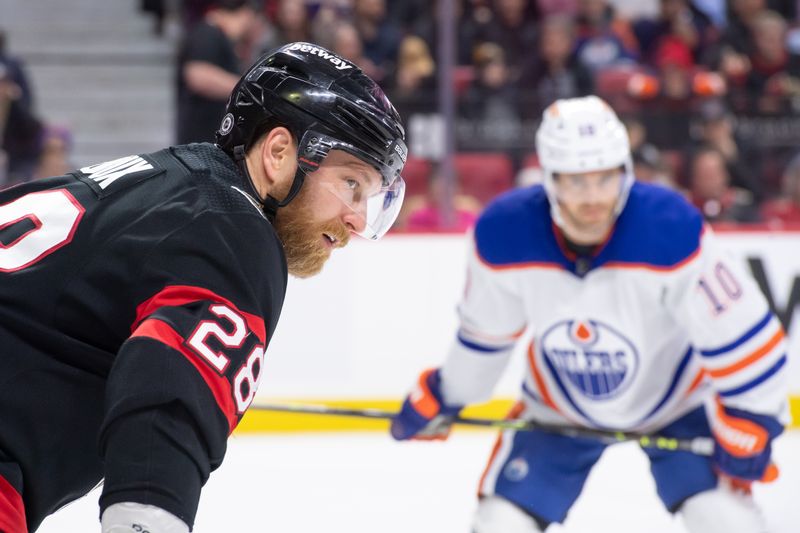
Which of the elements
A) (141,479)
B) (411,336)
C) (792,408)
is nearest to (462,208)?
(411,336)

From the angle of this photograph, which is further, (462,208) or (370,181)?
(462,208)

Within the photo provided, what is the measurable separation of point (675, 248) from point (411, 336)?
7.60ft

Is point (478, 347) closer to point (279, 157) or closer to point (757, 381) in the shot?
point (757, 381)

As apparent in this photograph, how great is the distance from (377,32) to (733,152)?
1802 millimetres

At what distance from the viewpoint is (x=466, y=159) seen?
16.2ft

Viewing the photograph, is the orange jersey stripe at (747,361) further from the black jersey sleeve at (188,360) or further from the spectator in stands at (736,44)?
the spectator in stands at (736,44)

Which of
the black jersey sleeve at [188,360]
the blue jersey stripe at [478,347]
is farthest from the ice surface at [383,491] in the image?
the black jersey sleeve at [188,360]

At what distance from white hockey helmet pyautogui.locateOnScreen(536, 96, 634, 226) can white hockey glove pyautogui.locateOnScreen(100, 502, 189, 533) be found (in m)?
1.63

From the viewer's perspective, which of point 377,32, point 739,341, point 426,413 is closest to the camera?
point 739,341

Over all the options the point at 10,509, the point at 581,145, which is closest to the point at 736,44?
the point at 581,145

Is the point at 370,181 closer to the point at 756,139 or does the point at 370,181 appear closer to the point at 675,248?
the point at 675,248

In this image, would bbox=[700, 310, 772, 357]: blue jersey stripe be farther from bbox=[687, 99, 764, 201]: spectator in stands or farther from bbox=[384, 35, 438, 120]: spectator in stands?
bbox=[687, 99, 764, 201]: spectator in stands

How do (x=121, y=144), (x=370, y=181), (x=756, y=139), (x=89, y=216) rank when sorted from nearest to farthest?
1. (x=89, y=216)
2. (x=370, y=181)
3. (x=756, y=139)
4. (x=121, y=144)

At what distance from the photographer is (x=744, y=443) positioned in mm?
2500
